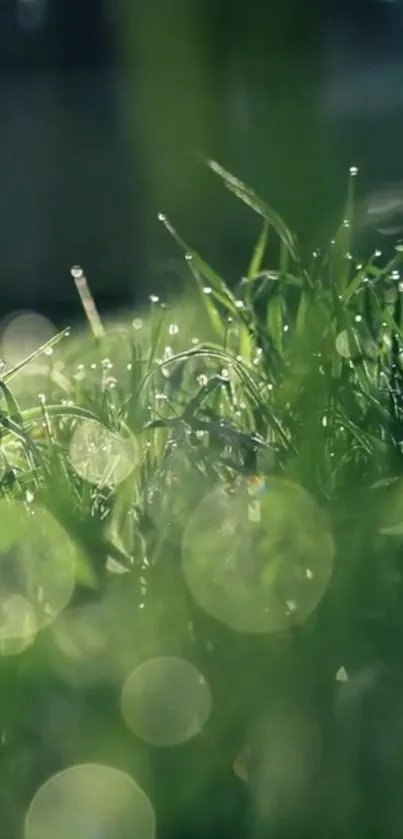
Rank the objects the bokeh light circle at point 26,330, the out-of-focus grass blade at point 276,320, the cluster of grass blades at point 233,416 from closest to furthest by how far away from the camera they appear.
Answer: the cluster of grass blades at point 233,416 < the out-of-focus grass blade at point 276,320 < the bokeh light circle at point 26,330

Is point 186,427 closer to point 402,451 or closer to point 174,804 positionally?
point 402,451

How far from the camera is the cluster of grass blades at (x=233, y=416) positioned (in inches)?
55.1

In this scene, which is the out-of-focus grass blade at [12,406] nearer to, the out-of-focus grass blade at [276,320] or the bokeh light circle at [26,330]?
the out-of-focus grass blade at [276,320]

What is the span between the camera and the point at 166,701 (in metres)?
1.18

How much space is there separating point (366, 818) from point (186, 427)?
19.9 inches

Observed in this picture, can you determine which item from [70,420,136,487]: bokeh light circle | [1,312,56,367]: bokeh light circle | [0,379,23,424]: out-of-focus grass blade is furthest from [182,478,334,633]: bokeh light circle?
[1,312,56,367]: bokeh light circle

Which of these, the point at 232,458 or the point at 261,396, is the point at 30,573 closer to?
the point at 232,458

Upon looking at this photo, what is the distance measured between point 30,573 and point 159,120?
9.19m

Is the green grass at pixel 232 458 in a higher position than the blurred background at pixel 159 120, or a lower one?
higher

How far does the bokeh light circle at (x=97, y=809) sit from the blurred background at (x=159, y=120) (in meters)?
5.59

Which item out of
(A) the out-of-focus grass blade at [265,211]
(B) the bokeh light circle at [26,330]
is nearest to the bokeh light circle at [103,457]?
(A) the out-of-focus grass blade at [265,211]

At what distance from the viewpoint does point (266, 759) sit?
3.76 ft

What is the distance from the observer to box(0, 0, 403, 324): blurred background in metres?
7.88

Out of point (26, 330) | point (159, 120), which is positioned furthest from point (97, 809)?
point (159, 120)
